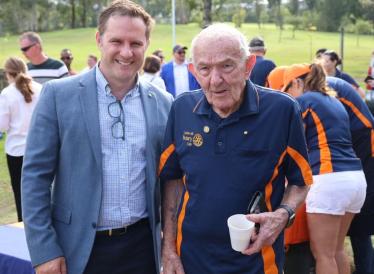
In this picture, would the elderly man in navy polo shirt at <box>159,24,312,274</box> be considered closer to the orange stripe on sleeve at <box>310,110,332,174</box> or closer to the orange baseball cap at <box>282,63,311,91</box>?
the orange stripe on sleeve at <box>310,110,332,174</box>

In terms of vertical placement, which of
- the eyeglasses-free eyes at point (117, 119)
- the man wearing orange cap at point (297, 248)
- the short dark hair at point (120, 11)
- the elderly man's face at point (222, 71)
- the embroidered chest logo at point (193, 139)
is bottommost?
the man wearing orange cap at point (297, 248)

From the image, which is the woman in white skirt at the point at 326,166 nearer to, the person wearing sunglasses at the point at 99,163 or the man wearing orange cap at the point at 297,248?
the man wearing orange cap at the point at 297,248

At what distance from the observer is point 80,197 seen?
215cm

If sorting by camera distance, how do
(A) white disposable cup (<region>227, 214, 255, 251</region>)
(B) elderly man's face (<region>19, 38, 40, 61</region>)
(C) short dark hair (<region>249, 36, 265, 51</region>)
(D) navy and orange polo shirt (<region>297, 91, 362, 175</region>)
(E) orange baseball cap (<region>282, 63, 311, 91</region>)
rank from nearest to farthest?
1. (A) white disposable cup (<region>227, 214, 255, 251</region>)
2. (D) navy and orange polo shirt (<region>297, 91, 362, 175</region>)
3. (E) orange baseball cap (<region>282, 63, 311, 91</region>)
4. (B) elderly man's face (<region>19, 38, 40, 61</region>)
5. (C) short dark hair (<region>249, 36, 265, 51</region>)

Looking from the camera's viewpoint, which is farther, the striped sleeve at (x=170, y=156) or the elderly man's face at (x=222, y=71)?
the striped sleeve at (x=170, y=156)

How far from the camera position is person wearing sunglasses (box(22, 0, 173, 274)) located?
2.12 metres

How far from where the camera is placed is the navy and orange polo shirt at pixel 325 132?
327 centimetres

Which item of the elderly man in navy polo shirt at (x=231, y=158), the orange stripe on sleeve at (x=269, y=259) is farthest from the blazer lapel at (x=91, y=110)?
the orange stripe on sleeve at (x=269, y=259)

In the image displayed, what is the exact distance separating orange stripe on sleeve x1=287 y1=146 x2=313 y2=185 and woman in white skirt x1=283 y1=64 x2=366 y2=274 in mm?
1179

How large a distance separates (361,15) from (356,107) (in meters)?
35.9

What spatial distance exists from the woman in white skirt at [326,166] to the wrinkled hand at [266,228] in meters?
1.36

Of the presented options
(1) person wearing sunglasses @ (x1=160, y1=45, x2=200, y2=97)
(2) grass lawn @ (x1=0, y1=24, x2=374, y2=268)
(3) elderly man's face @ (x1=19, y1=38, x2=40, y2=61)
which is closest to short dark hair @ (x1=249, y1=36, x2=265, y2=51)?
(1) person wearing sunglasses @ (x1=160, y1=45, x2=200, y2=97)

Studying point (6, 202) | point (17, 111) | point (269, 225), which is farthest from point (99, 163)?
point (6, 202)

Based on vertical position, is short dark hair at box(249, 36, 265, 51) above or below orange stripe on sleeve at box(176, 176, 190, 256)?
above
